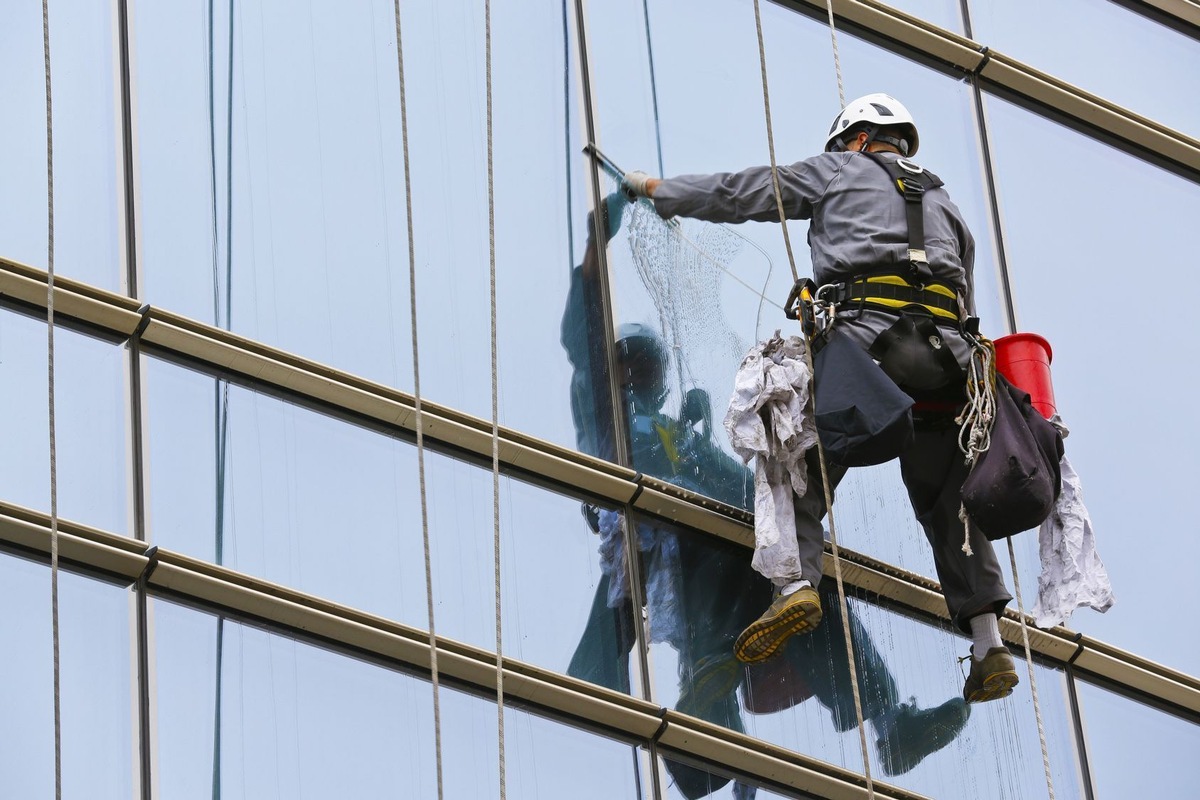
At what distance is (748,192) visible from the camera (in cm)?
970

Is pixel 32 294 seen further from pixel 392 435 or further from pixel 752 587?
pixel 752 587

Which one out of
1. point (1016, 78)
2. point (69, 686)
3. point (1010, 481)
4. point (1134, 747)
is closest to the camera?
point (69, 686)

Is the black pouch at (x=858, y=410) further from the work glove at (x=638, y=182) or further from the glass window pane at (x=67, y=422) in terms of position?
the glass window pane at (x=67, y=422)

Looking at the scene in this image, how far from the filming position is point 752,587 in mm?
10117

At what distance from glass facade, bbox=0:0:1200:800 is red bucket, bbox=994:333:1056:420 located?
73cm

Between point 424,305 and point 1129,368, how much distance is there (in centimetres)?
297

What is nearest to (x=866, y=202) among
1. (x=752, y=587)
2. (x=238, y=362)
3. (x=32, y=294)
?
(x=752, y=587)

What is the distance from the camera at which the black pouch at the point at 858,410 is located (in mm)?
9109

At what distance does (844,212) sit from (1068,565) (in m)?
1.39

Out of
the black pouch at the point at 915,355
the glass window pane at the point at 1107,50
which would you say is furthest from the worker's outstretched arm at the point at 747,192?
the glass window pane at the point at 1107,50

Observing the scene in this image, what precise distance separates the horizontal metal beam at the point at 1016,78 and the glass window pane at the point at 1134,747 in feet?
8.39

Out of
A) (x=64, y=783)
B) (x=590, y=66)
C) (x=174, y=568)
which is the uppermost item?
(x=590, y=66)

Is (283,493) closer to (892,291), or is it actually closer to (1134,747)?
(892,291)

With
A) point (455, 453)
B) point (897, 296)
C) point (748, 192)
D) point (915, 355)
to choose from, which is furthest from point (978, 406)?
point (455, 453)
